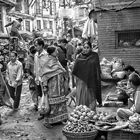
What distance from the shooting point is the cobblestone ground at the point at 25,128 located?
707 centimetres

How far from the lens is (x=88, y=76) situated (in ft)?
24.7

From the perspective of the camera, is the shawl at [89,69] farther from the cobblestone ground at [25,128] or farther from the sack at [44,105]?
the cobblestone ground at [25,128]

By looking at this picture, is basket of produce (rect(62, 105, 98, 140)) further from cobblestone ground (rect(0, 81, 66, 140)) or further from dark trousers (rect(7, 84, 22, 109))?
dark trousers (rect(7, 84, 22, 109))

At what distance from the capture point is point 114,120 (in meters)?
6.34

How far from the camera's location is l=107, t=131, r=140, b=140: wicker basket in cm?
568

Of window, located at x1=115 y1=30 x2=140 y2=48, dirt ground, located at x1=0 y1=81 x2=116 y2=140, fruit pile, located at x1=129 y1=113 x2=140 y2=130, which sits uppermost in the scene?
window, located at x1=115 y1=30 x2=140 y2=48

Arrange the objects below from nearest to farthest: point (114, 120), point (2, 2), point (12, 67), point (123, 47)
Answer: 1. point (114, 120)
2. point (12, 67)
3. point (123, 47)
4. point (2, 2)

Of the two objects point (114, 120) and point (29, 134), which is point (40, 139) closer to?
point (29, 134)

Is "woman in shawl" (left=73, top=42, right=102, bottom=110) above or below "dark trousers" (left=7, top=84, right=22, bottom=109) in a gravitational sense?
above

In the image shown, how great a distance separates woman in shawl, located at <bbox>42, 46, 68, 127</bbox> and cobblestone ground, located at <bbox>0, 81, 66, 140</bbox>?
28 cm

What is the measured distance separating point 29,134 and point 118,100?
298 centimetres

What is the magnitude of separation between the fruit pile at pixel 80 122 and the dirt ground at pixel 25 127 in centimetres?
59

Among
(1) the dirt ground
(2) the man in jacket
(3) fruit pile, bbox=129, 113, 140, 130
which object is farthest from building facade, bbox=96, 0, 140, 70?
(3) fruit pile, bbox=129, 113, 140, 130

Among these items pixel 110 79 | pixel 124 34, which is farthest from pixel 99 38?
pixel 110 79
